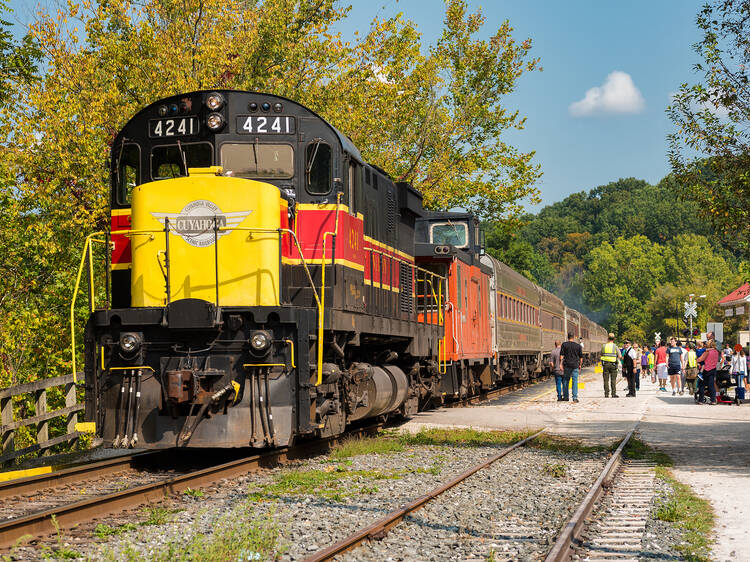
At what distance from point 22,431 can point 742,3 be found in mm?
14622

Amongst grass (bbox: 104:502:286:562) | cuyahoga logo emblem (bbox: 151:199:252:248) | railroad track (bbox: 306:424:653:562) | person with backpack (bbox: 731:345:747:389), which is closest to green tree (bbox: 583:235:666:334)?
person with backpack (bbox: 731:345:747:389)

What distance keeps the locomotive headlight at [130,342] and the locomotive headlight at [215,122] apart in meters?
2.60

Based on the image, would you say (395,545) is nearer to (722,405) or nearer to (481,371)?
(481,371)

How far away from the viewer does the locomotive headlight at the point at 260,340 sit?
8.86 m

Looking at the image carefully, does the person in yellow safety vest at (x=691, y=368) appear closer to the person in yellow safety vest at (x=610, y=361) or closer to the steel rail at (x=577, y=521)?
the person in yellow safety vest at (x=610, y=361)

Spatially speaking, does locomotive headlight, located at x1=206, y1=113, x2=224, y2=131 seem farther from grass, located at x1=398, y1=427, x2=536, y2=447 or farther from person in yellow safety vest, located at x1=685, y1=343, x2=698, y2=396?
person in yellow safety vest, located at x1=685, y1=343, x2=698, y2=396

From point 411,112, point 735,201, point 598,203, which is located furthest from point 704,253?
point 735,201

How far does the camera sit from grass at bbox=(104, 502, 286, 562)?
5367 mm

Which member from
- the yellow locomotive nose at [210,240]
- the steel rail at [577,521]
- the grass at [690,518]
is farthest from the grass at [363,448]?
the grass at [690,518]

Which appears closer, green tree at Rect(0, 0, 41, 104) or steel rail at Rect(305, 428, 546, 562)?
steel rail at Rect(305, 428, 546, 562)

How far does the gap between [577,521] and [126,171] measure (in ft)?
22.2

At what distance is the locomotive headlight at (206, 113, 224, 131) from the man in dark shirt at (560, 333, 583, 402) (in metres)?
14.6

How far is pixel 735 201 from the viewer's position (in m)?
13.5

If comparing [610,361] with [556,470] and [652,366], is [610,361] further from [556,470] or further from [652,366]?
[652,366]
